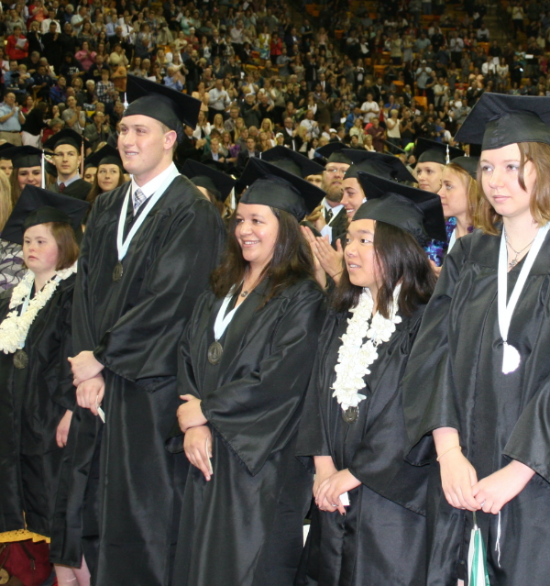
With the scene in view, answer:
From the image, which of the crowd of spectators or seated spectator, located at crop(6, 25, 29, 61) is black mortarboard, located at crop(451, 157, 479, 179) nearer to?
the crowd of spectators

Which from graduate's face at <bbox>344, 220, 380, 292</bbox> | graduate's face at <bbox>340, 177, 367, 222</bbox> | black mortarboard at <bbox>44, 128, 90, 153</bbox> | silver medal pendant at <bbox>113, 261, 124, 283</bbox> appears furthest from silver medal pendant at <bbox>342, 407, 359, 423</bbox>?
black mortarboard at <bbox>44, 128, 90, 153</bbox>

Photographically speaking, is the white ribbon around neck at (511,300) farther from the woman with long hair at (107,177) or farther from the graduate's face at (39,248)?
the woman with long hair at (107,177)

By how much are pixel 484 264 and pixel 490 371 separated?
388 millimetres

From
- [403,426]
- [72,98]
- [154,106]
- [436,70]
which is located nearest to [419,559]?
[403,426]

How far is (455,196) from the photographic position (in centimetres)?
462

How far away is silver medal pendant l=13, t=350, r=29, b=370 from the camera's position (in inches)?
166

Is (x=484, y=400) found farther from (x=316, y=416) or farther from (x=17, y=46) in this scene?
(x=17, y=46)

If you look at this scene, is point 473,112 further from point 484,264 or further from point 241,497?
point 241,497

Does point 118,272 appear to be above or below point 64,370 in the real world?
above

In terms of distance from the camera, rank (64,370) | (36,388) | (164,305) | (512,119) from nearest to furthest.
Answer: (512,119) < (164,305) < (64,370) < (36,388)

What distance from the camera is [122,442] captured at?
3.52 meters

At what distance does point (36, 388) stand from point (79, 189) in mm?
2606

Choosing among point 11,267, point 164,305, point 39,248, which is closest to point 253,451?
point 164,305

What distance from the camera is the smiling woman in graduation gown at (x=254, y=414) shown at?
3.10 metres
